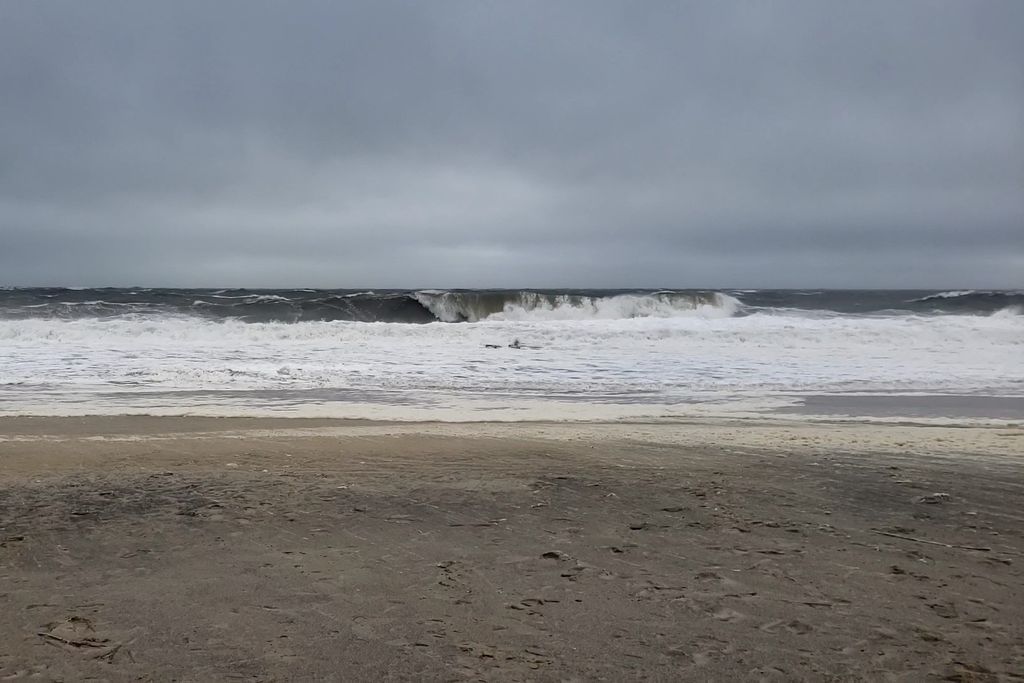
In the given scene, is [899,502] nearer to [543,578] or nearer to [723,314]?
[543,578]

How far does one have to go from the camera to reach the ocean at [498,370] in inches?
348

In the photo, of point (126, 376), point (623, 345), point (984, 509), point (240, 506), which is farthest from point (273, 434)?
point (623, 345)

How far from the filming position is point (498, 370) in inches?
513

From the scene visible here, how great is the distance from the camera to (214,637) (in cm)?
255

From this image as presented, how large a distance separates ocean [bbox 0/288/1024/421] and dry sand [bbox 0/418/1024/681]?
2966 millimetres

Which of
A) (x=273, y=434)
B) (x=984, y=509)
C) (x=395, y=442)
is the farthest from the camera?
(x=273, y=434)

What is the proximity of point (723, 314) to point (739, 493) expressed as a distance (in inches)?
1282

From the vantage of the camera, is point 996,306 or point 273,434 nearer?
point 273,434

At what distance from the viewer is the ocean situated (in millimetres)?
8836

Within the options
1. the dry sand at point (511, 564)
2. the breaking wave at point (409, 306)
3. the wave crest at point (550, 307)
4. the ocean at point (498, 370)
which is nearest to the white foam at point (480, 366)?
the ocean at point (498, 370)

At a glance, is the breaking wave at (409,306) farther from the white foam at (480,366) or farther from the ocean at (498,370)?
the white foam at (480,366)

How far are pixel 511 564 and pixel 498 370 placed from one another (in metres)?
9.76

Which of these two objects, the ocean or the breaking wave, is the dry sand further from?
the breaking wave

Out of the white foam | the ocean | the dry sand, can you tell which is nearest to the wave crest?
the ocean
